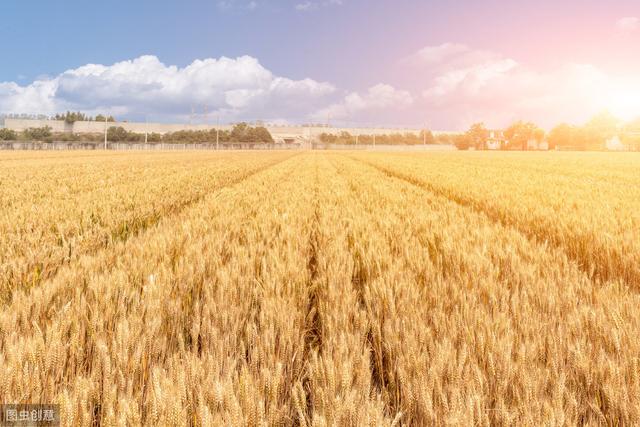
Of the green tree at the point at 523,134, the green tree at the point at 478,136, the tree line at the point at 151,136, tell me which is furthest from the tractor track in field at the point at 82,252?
the green tree at the point at 523,134

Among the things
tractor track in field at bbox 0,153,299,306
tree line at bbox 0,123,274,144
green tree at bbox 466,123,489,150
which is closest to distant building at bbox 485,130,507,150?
green tree at bbox 466,123,489,150

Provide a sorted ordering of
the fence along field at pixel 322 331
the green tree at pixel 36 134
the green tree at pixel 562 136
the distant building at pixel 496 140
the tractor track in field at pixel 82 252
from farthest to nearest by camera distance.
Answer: the distant building at pixel 496 140 → the green tree at pixel 562 136 → the green tree at pixel 36 134 → the tractor track in field at pixel 82 252 → the fence along field at pixel 322 331

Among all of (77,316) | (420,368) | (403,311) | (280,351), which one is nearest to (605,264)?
(403,311)

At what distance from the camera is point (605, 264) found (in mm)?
2535

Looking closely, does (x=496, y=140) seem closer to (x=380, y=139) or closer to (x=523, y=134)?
(x=523, y=134)

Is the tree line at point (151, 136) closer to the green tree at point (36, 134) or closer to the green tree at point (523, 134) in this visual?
the green tree at point (36, 134)

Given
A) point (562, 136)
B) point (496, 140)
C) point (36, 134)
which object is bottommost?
point (36, 134)

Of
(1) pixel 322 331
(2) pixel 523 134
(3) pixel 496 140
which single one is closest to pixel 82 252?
(1) pixel 322 331

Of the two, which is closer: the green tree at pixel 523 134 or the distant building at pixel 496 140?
the green tree at pixel 523 134

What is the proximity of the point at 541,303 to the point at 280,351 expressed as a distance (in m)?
1.14

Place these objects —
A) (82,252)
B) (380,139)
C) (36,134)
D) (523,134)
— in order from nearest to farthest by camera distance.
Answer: (82,252), (36,134), (523,134), (380,139)

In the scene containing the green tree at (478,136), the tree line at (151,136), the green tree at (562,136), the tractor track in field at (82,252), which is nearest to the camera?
the tractor track in field at (82,252)

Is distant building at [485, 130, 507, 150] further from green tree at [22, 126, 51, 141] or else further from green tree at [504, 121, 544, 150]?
green tree at [22, 126, 51, 141]

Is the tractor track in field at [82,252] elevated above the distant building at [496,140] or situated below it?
below
